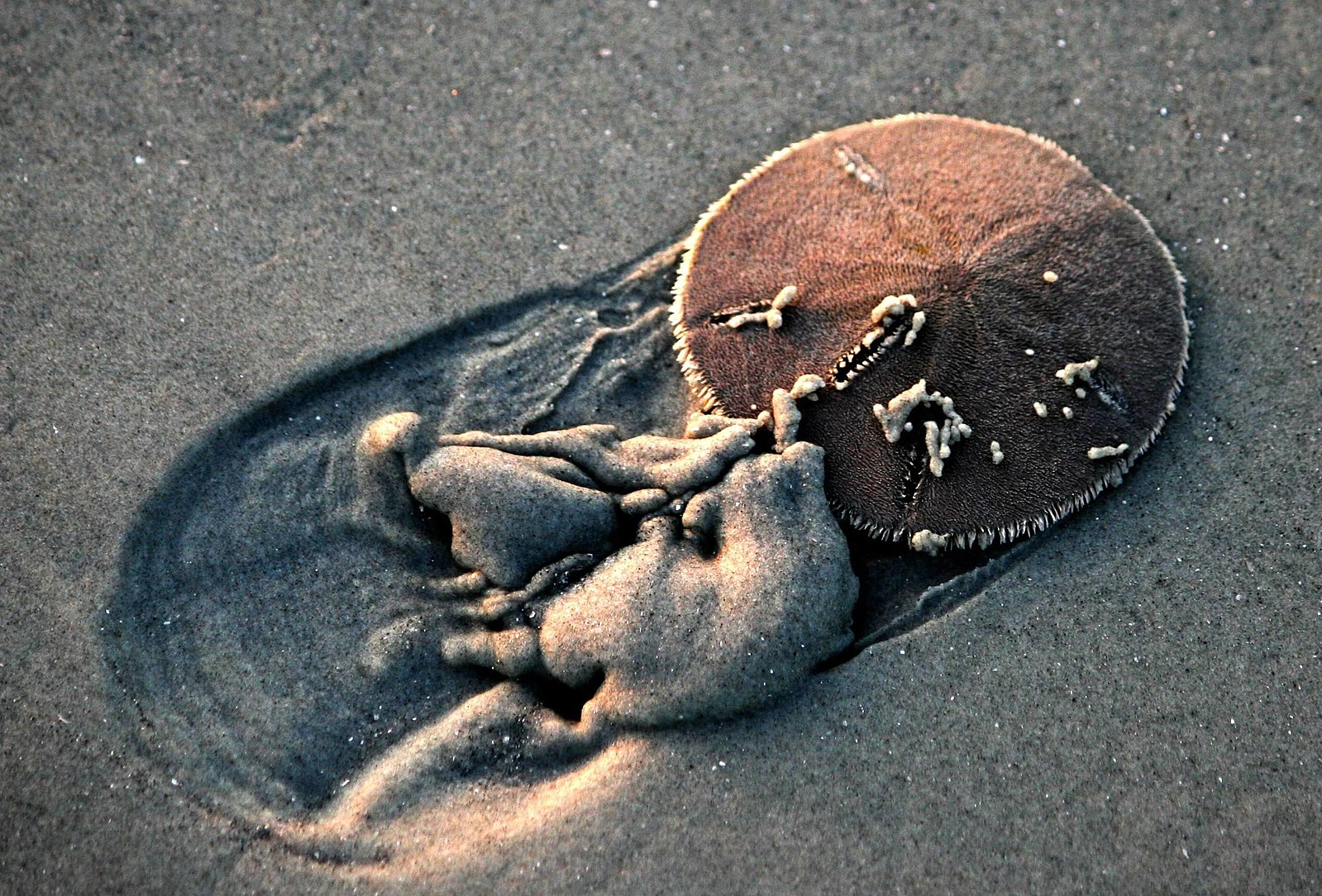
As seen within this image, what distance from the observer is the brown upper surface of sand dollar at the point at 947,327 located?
155 inches

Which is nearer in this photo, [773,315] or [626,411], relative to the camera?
[773,315]

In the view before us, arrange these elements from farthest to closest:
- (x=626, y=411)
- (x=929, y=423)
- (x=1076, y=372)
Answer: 1. (x=626, y=411)
2. (x=1076, y=372)
3. (x=929, y=423)

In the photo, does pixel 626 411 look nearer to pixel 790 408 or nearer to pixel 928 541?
pixel 790 408

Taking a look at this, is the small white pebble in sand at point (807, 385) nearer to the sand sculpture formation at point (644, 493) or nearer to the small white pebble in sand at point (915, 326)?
the sand sculpture formation at point (644, 493)

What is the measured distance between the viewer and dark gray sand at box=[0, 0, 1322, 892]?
139 inches

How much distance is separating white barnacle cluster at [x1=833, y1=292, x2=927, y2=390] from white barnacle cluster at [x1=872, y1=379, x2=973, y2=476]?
185mm

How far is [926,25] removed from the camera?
5.08m

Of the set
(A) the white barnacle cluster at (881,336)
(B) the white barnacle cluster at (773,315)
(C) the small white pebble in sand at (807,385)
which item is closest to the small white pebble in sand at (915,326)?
(A) the white barnacle cluster at (881,336)

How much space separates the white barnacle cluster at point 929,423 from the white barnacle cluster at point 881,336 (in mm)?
185

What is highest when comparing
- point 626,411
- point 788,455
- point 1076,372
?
point 626,411

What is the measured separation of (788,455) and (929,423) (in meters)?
0.59

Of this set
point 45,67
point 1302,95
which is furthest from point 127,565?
point 1302,95

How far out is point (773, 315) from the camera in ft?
13.3

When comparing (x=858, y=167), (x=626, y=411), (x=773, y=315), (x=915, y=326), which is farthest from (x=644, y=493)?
(x=858, y=167)
